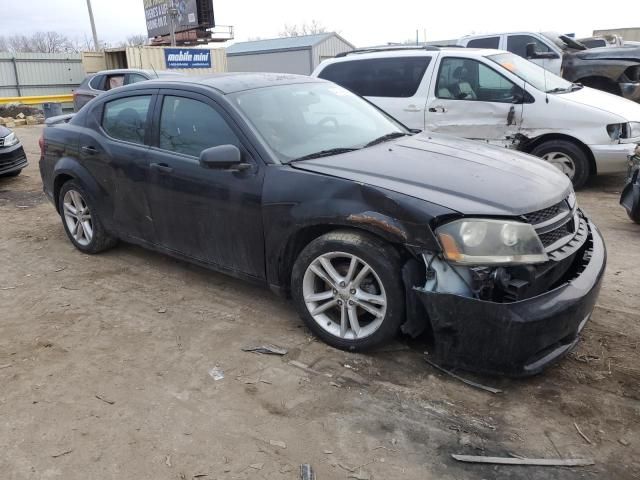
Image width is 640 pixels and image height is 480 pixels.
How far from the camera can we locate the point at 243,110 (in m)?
3.77

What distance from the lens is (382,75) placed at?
7.77 metres

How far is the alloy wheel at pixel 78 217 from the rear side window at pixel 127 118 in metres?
0.83

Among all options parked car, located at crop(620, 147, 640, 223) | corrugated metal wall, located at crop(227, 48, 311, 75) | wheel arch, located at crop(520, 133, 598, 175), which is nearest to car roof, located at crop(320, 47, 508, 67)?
wheel arch, located at crop(520, 133, 598, 175)

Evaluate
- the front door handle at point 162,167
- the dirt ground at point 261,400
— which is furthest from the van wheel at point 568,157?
the front door handle at point 162,167

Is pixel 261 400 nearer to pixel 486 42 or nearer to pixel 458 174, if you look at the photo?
pixel 458 174

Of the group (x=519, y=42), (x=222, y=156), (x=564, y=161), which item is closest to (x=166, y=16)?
(x=519, y=42)

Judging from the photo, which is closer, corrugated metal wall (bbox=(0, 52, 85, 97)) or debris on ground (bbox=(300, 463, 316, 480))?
debris on ground (bbox=(300, 463, 316, 480))

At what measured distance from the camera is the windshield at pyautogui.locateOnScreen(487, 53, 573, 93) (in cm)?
711

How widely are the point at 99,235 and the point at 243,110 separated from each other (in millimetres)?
2207

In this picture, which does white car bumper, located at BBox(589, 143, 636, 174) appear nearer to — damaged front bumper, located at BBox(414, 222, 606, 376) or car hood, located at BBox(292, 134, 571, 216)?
car hood, located at BBox(292, 134, 571, 216)

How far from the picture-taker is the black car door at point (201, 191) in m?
3.64

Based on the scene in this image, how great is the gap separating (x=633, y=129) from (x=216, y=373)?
19.8ft

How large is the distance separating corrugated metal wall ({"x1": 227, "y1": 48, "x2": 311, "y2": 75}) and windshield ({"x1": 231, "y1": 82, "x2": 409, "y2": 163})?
3081 cm

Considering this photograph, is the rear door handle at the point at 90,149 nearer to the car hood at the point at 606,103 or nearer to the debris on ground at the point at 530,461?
the debris on ground at the point at 530,461
